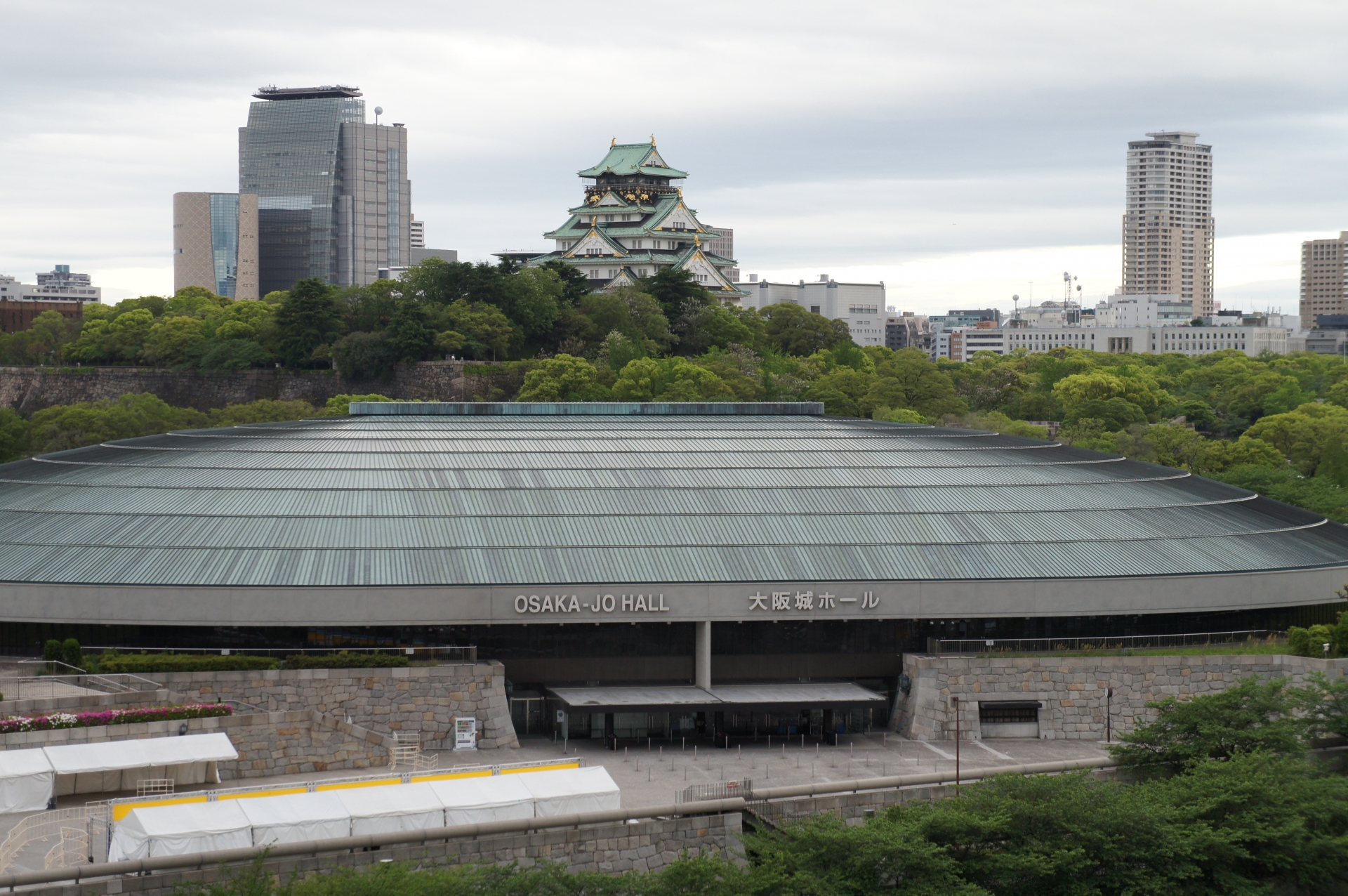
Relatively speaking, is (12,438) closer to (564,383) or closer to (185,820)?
(564,383)

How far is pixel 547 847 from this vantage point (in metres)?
44.7

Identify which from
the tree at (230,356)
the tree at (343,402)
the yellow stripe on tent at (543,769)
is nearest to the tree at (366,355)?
the tree at (343,402)

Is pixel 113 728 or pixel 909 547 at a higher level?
pixel 909 547

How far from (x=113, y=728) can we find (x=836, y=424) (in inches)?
1578

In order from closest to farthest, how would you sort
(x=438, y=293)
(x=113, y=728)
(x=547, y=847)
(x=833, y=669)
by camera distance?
(x=547, y=847), (x=113, y=728), (x=833, y=669), (x=438, y=293)

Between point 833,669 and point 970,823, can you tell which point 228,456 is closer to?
point 833,669

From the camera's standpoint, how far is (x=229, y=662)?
189 ft

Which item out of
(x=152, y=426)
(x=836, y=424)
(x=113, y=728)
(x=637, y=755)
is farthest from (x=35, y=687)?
(x=152, y=426)

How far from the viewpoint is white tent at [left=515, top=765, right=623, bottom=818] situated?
4575cm

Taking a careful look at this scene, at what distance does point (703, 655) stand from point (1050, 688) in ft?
41.3

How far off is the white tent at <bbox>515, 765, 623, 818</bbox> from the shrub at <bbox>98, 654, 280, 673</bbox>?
14.1m

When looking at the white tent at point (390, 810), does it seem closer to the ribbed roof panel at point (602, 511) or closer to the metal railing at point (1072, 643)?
the ribbed roof panel at point (602, 511)

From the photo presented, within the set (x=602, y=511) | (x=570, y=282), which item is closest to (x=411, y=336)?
(x=570, y=282)

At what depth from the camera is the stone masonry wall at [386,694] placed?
57094 millimetres
